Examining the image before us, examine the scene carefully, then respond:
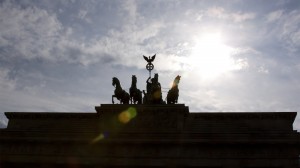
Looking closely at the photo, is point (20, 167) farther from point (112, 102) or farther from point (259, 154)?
point (259, 154)

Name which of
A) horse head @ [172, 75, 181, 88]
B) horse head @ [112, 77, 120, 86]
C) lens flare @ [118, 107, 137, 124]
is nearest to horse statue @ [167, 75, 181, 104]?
horse head @ [172, 75, 181, 88]

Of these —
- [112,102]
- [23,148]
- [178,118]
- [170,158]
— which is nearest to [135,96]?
[112,102]

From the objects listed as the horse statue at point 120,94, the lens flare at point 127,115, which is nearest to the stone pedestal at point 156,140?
the lens flare at point 127,115

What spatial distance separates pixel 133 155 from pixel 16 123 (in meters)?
9.35

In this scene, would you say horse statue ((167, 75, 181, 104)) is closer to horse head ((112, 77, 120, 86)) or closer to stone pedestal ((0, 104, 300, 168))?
stone pedestal ((0, 104, 300, 168))

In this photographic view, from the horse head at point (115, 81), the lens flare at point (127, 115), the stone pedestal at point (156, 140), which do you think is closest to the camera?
the stone pedestal at point (156, 140)

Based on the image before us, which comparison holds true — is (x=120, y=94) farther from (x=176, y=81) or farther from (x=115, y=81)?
(x=176, y=81)

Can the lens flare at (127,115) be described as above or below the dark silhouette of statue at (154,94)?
below

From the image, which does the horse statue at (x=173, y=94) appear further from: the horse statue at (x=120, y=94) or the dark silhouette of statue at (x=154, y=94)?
the horse statue at (x=120, y=94)

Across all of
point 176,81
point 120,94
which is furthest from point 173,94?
point 120,94

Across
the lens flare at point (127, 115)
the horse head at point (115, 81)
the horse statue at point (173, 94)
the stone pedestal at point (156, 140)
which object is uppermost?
the horse head at point (115, 81)

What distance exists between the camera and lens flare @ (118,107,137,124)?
24531 millimetres

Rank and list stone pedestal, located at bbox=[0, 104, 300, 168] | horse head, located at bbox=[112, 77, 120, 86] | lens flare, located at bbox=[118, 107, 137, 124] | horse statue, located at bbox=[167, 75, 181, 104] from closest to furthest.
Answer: stone pedestal, located at bbox=[0, 104, 300, 168] → lens flare, located at bbox=[118, 107, 137, 124] → horse statue, located at bbox=[167, 75, 181, 104] → horse head, located at bbox=[112, 77, 120, 86]

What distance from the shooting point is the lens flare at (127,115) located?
24.5m
